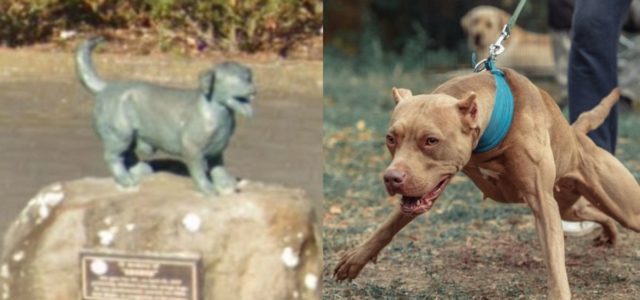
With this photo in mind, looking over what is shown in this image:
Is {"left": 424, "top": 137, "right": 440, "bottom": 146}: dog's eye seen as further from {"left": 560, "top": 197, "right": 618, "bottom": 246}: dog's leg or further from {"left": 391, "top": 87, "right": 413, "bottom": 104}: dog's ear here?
{"left": 560, "top": 197, "right": 618, "bottom": 246}: dog's leg

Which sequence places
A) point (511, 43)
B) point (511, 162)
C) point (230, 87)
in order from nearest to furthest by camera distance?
point (230, 87), point (511, 162), point (511, 43)

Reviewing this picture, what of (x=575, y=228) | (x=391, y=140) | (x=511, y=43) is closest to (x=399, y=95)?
(x=391, y=140)

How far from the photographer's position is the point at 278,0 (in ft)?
12.4

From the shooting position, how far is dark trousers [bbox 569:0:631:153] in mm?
5434

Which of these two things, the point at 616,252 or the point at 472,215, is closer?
the point at 616,252

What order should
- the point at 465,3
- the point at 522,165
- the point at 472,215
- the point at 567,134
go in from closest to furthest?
the point at 522,165 < the point at 567,134 < the point at 472,215 < the point at 465,3

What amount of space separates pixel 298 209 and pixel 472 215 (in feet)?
9.51

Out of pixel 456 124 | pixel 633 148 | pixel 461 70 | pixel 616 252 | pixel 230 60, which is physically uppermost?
pixel 230 60

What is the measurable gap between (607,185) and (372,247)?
0.99 meters

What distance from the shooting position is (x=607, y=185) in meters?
4.89

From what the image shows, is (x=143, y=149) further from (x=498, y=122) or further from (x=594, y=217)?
(x=594, y=217)

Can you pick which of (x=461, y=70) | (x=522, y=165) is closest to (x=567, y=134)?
(x=522, y=165)

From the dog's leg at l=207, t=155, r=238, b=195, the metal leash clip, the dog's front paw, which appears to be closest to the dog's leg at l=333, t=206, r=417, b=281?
the dog's front paw

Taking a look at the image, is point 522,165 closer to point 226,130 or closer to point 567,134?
point 567,134
